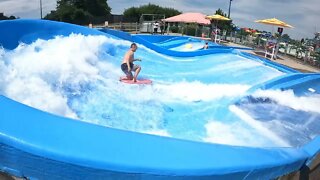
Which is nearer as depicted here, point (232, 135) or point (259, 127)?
point (232, 135)

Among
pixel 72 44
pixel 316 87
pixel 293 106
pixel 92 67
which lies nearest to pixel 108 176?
pixel 293 106

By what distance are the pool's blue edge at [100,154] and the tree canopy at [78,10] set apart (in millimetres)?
47107

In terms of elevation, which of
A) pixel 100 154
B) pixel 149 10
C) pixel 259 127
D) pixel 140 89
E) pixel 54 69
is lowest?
pixel 140 89

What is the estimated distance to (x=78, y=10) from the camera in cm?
5022

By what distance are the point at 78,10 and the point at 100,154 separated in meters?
51.2

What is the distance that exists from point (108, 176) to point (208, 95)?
5.15m

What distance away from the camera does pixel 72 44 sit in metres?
9.29

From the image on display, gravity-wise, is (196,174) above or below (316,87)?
above

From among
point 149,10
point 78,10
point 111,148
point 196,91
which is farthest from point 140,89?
point 149,10

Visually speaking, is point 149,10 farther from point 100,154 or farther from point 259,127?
point 100,154

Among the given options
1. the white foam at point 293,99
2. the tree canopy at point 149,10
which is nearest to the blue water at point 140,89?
the white foam at point 293,99

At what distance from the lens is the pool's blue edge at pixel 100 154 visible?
4.97ft

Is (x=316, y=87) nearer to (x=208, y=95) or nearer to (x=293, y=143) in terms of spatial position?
(x=208, y=95)

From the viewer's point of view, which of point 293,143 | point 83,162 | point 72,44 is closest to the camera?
point 83,162
